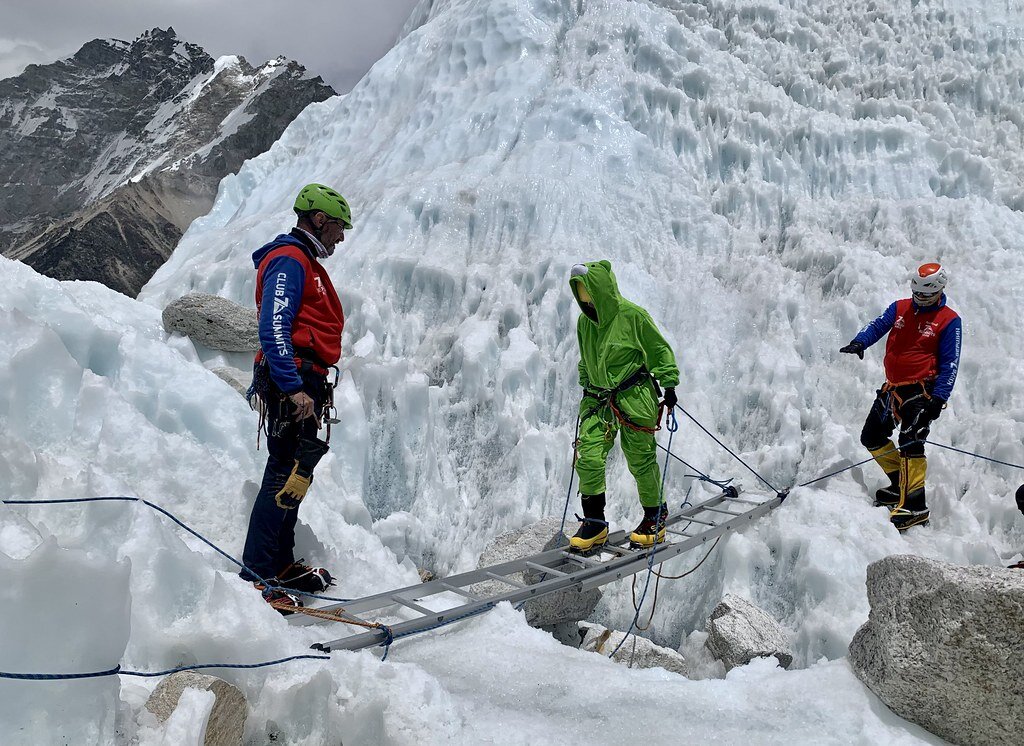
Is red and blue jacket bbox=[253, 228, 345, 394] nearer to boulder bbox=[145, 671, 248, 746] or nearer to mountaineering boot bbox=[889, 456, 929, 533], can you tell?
boulder bbox=[145, 671, 248, 746]

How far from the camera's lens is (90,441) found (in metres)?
4.03

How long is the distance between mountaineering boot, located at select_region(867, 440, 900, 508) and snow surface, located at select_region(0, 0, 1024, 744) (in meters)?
0.25

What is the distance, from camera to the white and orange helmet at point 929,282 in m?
4.96

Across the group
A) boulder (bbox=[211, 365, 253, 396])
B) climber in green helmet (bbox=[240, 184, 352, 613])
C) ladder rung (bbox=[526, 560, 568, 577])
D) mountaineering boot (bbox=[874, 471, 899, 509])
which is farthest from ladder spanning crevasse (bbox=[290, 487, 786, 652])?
boulder (bbox=[211, 365, 253, 396])

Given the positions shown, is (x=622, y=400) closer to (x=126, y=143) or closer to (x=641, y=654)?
(x=641, y=654)

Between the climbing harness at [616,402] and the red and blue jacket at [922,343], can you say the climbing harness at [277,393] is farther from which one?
the red and blue jacket at [922,343]

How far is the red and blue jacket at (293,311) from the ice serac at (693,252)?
10.1 ft

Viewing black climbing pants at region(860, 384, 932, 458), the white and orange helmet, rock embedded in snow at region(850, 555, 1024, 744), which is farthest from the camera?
black climbing pants at region(860, 384, 932, 458)

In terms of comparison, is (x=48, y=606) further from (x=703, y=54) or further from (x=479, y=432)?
(x=703, y=54)

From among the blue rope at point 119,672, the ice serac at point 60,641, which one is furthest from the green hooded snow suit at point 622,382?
the ice serac at point 60,641

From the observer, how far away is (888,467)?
5.43m

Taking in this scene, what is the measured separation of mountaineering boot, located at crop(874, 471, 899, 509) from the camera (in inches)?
211

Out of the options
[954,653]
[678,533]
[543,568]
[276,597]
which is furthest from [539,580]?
[954,653]

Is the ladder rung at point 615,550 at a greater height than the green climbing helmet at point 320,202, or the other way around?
the green climbing helmet at point 320,202
